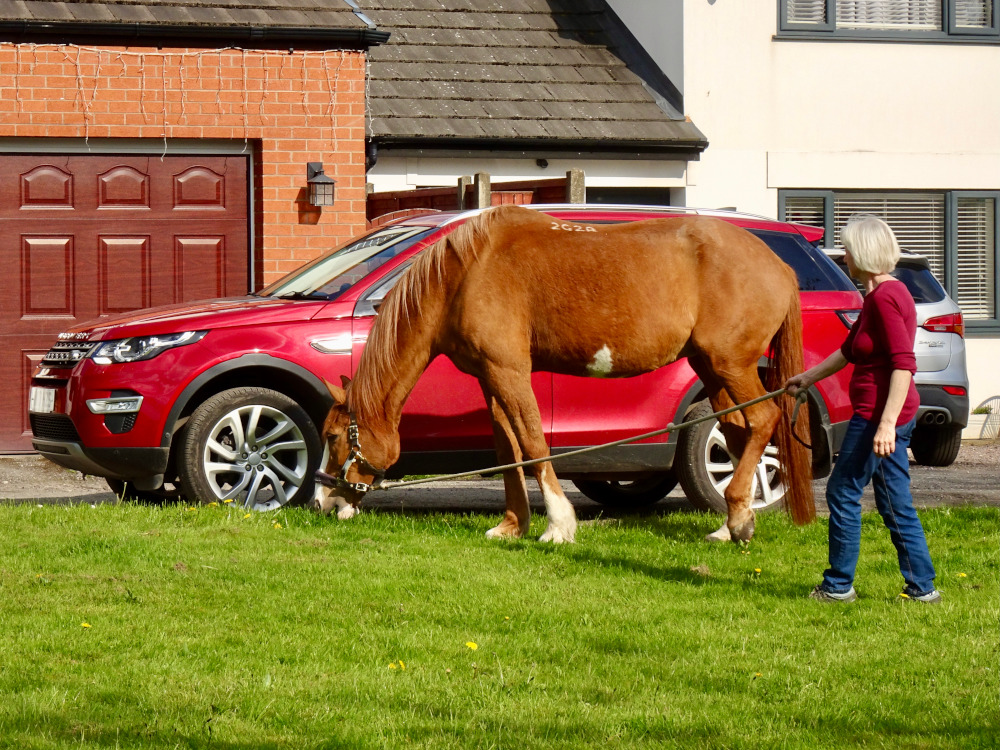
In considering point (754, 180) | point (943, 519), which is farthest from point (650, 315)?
point (754, 180)

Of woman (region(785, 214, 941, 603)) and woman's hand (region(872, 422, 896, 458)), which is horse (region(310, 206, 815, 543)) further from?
woman's hand (region(872, 422, 896, 458))

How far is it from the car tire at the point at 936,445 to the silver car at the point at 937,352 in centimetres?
80

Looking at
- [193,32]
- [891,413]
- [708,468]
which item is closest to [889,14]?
[193,32]

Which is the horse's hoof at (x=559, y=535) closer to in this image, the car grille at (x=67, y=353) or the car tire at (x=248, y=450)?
the car tire at (x=248, y=450)

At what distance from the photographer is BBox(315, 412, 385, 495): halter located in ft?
25.6

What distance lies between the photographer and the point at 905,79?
17703mm

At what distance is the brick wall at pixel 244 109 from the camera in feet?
41.7

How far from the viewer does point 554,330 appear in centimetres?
788

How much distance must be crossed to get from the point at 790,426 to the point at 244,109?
702 centimetres

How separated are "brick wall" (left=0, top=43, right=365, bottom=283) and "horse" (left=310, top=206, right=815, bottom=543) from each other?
5.44m

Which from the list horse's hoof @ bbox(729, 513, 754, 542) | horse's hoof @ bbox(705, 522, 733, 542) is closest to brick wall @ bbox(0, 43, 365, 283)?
horse's hoof @ bbox(705, 522, 733, 542)

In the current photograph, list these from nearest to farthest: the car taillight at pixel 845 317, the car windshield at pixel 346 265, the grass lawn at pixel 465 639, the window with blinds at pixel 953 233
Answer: the grass lawn at pixel 465 639 → the car windshield at pixel 346 265 → the car taillight at pixel 845 317 → the window with blinds at pixel 953 233

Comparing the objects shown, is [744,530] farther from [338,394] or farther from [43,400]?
[43,400]

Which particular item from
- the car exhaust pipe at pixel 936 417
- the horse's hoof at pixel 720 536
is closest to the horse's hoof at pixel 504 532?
the horse's hoof at pixel 720 536
